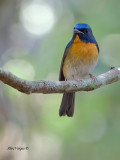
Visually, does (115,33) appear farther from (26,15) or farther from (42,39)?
(26,15)

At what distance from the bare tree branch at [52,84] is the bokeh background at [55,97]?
3.50 feet

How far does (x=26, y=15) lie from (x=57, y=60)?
1345 mm

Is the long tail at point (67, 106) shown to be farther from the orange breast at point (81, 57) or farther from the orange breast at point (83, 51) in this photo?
the orange breast at point (83, 51)

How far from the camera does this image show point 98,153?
6.07 meters

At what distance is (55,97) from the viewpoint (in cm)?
673

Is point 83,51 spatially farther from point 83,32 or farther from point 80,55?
point 83,32

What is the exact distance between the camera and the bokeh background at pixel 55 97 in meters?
5.86

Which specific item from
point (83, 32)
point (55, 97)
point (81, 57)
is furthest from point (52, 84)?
point (55, 97)

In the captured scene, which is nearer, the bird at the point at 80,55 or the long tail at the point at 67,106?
the bird at the point at 80,55

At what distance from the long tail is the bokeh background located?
50 centimetres

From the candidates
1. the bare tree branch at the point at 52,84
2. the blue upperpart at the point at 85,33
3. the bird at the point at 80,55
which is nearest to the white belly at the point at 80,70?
the bird at the point at 80,55

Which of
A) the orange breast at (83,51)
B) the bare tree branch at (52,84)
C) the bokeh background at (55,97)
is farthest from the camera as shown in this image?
the bokeh background at (55,97)

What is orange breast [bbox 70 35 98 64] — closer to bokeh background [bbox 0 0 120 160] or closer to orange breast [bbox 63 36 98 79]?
orange breast [bbox 63 36 98 79]

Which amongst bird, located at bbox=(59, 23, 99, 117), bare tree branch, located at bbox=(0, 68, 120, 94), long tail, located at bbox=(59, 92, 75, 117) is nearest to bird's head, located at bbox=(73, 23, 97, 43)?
bird, located at bbox=(59, 23, 99, 117)
